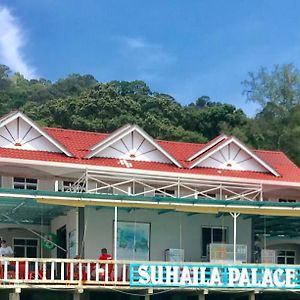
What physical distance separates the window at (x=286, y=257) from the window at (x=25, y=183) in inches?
415

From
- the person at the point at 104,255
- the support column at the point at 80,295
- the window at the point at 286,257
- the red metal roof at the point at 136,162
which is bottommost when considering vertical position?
the support column at the point at 80,295

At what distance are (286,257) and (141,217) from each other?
8394mm

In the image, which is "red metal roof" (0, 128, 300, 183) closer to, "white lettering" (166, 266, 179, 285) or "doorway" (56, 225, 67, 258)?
"doorway" (56, 225, 67, 258)

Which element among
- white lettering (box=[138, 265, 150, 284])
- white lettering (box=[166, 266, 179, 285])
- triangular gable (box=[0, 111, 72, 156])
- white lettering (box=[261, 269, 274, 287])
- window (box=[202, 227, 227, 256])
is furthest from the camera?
triangular gable (box=[0, 111, 72, 156])

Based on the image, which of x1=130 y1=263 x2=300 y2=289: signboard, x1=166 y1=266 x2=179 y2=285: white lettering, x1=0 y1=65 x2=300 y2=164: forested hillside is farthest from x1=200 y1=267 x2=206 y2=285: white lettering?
x1=0 y1=65 x2=300 y2=164: forested hillside

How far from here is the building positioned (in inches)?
970

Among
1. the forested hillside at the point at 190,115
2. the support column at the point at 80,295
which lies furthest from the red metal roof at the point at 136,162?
the forested hillside at the point at 190,115

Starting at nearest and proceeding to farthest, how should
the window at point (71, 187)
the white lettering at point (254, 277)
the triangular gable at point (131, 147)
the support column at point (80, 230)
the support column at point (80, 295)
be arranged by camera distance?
the support column at point (80, 295) < the white lettering at point (254, 277) < the support column at point (80, 230) < the window at point (71, 187) < the triangular gable at point (131, 147)

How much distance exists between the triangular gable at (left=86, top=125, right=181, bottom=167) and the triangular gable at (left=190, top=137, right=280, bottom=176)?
1.39 m

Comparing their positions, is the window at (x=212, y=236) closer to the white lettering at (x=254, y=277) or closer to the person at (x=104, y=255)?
the white lettering at (x=254, y=277)

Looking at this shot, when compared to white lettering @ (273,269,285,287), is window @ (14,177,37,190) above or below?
above

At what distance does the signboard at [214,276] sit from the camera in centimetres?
2466

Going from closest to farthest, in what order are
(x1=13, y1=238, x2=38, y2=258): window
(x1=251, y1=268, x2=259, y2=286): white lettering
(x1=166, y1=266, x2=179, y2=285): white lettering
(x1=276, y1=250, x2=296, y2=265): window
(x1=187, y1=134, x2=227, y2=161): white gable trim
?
(x1=166, y1=266, x2=179, y2=285): white lettering < (x1=251, y1=268, x2=259, y2=286): white lettering < (x1=13, y1=238, x2=38, y2=258): window < (x1=187, y1=134, x2=227, y2=161): white gable trim < (x1=276, y1=250, x2=296, y2=265): window

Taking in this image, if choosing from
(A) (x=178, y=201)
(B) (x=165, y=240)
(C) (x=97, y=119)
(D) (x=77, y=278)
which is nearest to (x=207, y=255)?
(B) (x=165, y=240)
